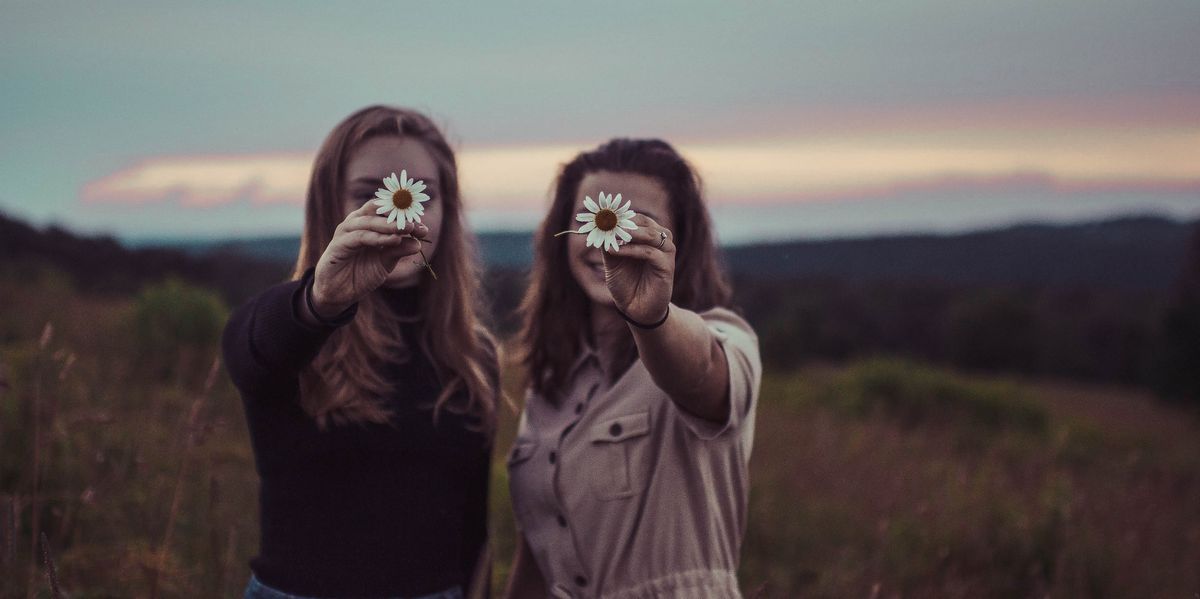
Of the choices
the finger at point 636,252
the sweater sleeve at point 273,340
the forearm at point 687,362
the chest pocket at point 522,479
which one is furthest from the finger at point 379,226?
the chest pocket at point 522,479

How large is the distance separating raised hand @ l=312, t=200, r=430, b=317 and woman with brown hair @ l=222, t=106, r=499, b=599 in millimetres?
269

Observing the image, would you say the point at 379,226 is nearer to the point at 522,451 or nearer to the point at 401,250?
the point at 401,250

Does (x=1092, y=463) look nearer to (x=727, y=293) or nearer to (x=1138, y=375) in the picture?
(x=727, y=293)

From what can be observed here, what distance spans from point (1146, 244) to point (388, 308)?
50.1 metres

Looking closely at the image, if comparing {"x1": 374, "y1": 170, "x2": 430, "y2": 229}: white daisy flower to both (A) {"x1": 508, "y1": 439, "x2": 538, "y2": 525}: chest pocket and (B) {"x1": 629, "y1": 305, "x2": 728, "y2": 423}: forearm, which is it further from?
(A) {"x1": 508, "y1": 439, "x2": 538, "y2": 525}: chest pocket

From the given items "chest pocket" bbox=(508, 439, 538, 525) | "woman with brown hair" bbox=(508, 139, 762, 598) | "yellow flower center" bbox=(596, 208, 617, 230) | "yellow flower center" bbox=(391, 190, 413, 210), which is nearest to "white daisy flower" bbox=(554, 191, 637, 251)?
"yellow flower center" bbox=(596, 208, 617, 230)

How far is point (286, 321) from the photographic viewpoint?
Result: 1.96 metres

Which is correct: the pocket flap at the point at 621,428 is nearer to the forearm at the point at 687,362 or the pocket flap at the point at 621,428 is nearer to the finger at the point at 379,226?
the forearm at the point at 687,362

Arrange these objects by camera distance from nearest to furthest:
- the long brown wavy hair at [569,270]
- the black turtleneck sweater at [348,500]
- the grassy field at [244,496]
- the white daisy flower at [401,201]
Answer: the white daisy flower at [401,201] < the black turtleneck sweater at [348,500] < the long brown wavy hair at [569,270] < the grassy field at [244,496]

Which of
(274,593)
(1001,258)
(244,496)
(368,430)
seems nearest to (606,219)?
(368,430)

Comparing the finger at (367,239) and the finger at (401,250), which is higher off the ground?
the finger at (367,239)

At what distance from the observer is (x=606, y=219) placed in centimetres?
177

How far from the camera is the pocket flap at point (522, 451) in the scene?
101 inches

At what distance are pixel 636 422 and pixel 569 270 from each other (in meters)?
0.55
